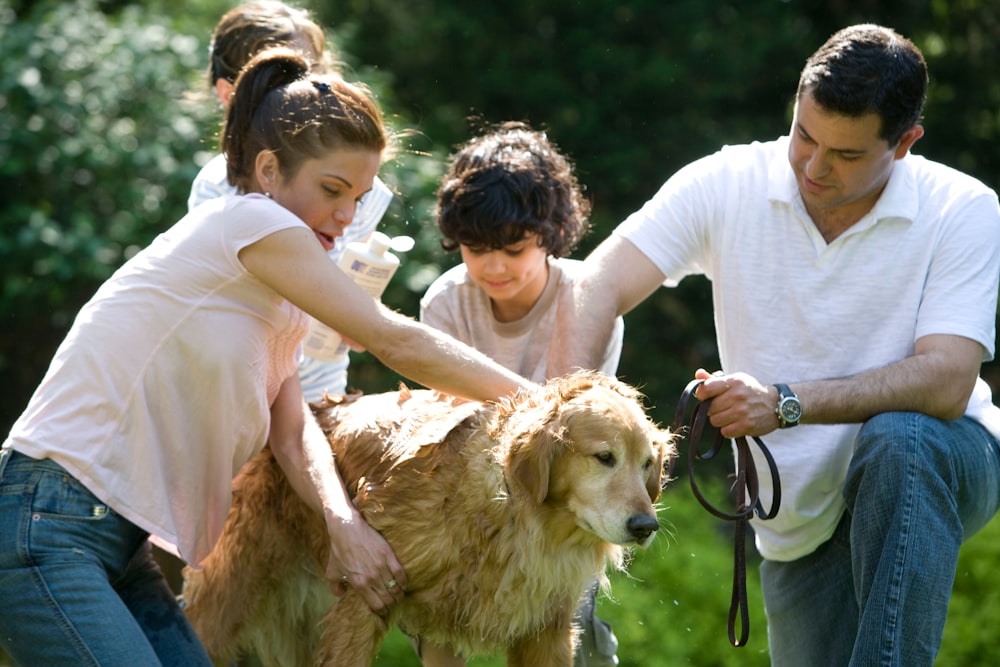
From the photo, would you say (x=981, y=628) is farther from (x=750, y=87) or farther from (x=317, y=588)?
(x=750, y=87)

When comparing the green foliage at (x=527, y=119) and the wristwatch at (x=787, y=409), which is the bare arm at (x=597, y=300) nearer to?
the wristwatch at (x=787, y=409)

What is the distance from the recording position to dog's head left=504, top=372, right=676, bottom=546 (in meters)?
3.54

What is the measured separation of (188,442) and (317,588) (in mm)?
1195

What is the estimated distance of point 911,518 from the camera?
12.2ft

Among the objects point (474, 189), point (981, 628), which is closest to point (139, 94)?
point (474, 189)

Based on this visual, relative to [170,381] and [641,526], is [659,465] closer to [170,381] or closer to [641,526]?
[641,526]

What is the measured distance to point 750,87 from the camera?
11586 millimetres

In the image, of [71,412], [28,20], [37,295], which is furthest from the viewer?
[28,20]

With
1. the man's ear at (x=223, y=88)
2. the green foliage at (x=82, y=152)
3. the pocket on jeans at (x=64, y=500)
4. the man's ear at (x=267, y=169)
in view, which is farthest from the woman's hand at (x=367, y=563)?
the green foliage at (x=82, y=152)

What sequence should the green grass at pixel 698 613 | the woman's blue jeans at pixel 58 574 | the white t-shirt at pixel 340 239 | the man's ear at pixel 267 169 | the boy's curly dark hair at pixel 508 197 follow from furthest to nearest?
the green grass at pixel 698 613 < the white t-shirt at pixel 340 239 < the boy's curly dark hair at pixel 508 197 < the man's ear at pixel 267 169 < the woman's blue jeans at pixel 58 574

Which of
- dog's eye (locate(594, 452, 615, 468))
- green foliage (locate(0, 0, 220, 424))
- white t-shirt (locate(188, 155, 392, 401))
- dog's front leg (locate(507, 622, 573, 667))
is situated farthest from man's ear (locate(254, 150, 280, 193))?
green foliage (locate(0, 0, 220, 424))

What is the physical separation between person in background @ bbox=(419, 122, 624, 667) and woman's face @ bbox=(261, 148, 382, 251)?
0.88 meters

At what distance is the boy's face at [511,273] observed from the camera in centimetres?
465

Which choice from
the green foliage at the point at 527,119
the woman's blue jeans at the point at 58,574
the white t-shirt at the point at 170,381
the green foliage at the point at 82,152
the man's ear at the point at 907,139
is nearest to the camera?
the woman's blue jeans at the point at 58,574
